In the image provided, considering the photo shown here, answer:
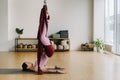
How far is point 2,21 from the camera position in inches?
376

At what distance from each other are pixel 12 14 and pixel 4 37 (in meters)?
1.01

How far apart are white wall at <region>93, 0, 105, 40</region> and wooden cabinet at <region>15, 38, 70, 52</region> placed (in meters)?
1.30

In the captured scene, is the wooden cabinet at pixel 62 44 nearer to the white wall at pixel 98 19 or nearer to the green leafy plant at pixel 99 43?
the green leafy plant at pixel 99 43

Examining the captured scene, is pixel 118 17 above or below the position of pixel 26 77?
above

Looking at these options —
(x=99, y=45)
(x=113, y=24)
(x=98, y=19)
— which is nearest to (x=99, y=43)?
(x=99, y=45)

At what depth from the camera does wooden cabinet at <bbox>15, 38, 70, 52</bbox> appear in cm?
960

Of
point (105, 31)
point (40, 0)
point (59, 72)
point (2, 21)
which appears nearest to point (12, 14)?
point (2, 21)

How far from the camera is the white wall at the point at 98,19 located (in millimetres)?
10055

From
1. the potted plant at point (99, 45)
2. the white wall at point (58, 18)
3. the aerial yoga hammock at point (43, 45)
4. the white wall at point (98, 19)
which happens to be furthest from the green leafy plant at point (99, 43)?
the aerial yoga hammock at point (43, 45)

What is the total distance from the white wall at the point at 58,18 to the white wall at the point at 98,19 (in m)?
0.24

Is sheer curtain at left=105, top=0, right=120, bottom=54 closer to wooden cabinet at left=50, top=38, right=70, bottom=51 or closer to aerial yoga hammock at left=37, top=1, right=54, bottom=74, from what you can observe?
wooden cabinet at left=50, top=38, right=70, bottom=51

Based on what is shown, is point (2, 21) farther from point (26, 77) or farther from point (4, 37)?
point (26, 77)

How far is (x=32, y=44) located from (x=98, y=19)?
116 inches

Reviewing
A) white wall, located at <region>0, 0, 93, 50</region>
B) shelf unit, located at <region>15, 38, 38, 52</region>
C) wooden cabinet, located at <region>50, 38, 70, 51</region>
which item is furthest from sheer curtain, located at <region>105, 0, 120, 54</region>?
shelf unit, located at <region>15, 38, 38, 52</region>
